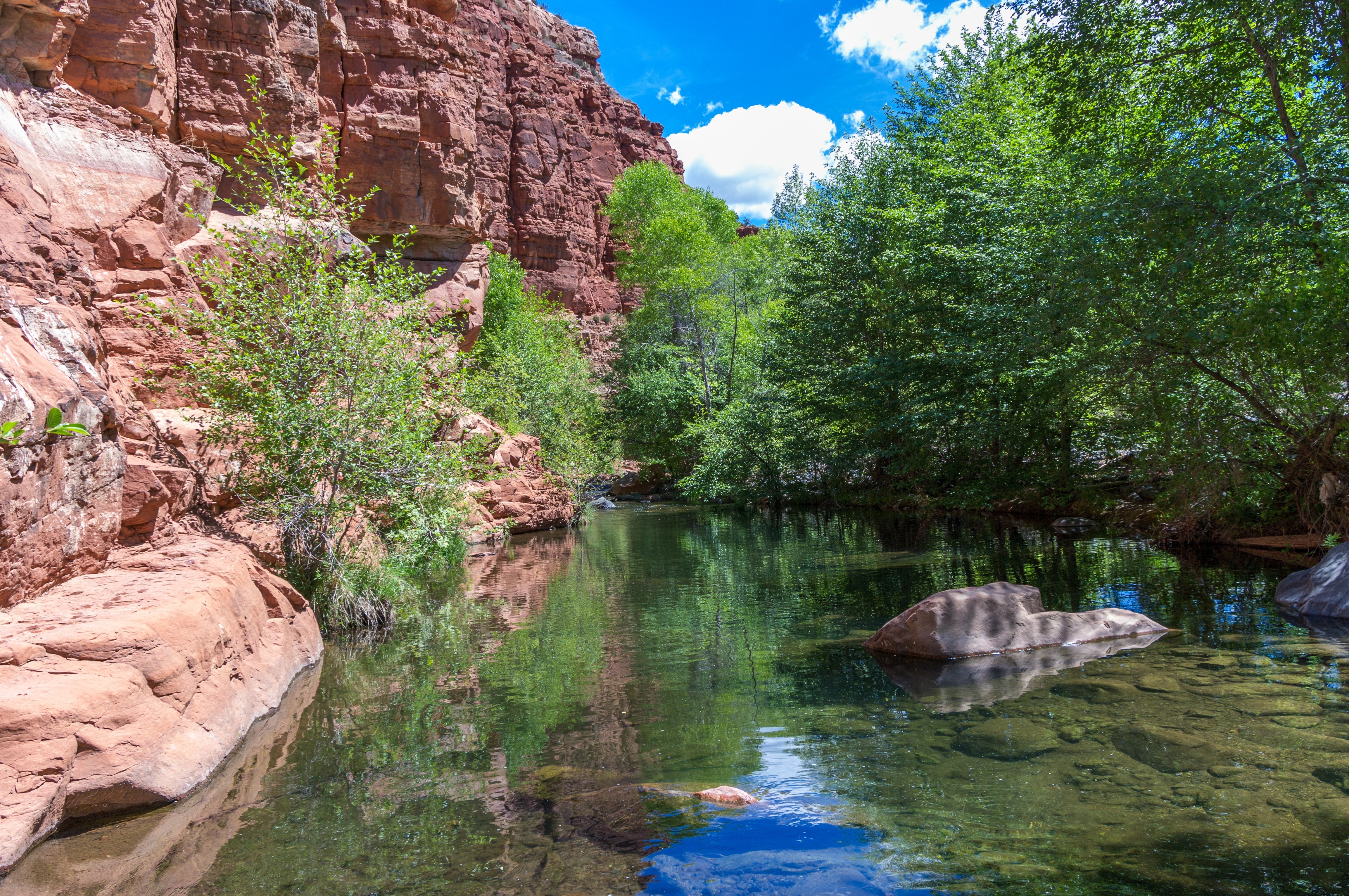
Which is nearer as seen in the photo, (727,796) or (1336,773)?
(1336,773)

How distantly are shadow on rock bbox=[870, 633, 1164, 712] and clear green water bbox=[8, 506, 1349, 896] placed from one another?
4cm

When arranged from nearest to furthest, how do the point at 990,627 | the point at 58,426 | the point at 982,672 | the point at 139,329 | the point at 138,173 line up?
1. the point at 58,426
2. the point at 982,672
3. the point at 990,627
4. the point at 139,329
5. the point at 138,173

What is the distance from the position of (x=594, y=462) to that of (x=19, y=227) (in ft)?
70.3

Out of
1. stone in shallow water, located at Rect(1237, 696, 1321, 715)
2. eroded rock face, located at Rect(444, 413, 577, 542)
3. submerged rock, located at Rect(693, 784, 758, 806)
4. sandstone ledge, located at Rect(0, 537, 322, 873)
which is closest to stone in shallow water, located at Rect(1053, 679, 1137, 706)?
stone in shallow water, located at Rect(1237, 696, 1321, 715)

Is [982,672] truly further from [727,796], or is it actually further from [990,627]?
[727,796]

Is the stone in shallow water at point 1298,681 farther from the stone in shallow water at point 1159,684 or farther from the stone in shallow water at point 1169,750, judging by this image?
the stone in shallow water at point 1169,750

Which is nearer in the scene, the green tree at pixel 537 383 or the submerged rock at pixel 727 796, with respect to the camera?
the submerged rock at pixel 727 796

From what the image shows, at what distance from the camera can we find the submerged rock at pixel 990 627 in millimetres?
7988

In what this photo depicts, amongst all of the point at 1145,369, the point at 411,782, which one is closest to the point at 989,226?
the point at 1145,369

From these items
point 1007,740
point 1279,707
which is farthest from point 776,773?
point 1279,707

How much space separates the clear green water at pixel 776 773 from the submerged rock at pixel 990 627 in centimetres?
40

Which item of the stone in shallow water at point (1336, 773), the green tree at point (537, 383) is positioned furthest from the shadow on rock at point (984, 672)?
the green tree at point (537, 383)

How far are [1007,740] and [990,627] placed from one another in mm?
2807

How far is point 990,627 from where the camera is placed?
812 centimetres
